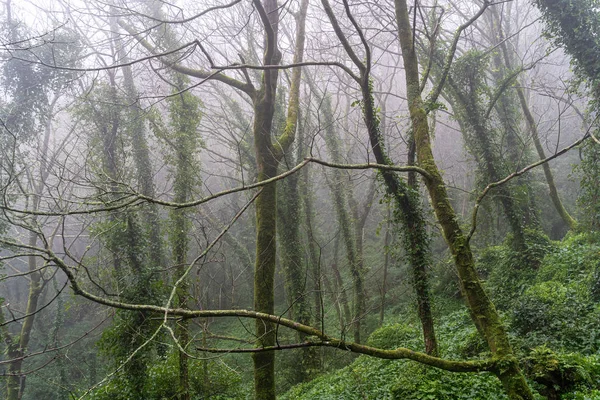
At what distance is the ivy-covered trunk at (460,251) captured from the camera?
3.41m

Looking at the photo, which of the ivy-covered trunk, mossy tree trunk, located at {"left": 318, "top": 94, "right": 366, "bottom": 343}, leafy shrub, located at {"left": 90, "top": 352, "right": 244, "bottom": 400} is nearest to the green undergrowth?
the ivy-covered trunk

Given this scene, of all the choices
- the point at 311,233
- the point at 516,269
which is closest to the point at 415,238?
the point at 311,233

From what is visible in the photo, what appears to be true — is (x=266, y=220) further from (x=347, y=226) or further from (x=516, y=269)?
(x=516, y=269)

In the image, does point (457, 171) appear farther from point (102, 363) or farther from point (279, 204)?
point (102, 363)

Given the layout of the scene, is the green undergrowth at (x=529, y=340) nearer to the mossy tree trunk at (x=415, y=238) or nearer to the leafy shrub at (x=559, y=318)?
the leafy shrub at (x=559, y=318)

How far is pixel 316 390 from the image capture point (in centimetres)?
695

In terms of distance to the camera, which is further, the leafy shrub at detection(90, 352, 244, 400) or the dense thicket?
the leafy shrub at detection(90, 352, 244, 400)

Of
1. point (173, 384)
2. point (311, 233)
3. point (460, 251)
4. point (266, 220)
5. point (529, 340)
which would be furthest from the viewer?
point (311, 233)

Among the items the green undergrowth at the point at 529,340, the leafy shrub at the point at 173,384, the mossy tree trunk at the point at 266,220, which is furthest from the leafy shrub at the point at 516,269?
the leafy shrub at the point at 173,384

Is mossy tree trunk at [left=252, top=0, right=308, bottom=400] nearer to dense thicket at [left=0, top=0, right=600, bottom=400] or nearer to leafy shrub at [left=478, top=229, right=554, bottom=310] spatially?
dense thicket at [left=0, top=0, right=600, bottom=400]

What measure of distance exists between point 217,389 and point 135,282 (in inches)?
120

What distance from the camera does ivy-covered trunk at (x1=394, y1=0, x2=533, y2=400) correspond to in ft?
11.2

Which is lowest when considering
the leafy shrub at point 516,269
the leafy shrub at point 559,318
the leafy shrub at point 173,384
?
the leafy shrub at point 173,384

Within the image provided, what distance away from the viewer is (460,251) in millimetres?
4082
